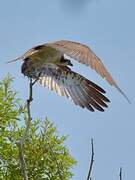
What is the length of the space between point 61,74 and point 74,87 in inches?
6.0

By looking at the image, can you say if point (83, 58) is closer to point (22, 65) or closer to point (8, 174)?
point (22, 65)

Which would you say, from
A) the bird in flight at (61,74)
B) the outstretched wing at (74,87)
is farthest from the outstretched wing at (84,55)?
the outstretched wing at (74,87)

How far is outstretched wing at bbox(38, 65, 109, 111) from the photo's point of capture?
13.2ft

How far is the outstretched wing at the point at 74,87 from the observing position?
4012 mm

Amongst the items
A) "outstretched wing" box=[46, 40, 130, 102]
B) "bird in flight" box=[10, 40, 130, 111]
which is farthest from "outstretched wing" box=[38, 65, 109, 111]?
"outstretched wing" box=[46, 40, 130, 102]

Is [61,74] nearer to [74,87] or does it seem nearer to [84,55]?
[74,87]

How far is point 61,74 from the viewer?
430 cm

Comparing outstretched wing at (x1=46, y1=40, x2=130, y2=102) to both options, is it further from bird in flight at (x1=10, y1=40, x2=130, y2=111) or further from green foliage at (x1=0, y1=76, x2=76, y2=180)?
green foliage at (x1=0, y1=76, x2=76, y2=180)

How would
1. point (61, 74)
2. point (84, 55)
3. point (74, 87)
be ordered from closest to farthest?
1. point (84, 55)
2. point (74, 87)
3. point (61, 74)

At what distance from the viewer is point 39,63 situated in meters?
3.92

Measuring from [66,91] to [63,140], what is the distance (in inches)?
132

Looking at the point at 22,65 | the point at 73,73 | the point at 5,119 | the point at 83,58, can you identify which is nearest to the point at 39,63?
the point at 22,65

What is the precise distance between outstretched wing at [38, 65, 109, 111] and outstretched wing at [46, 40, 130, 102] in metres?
0.53

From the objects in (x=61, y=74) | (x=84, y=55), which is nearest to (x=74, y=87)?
(x=61, y=74)
